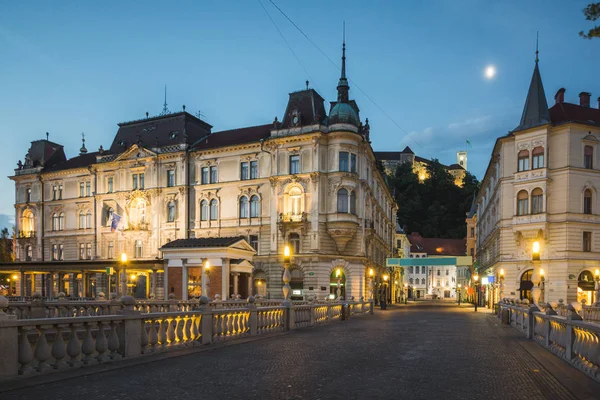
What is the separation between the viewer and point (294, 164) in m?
44.1

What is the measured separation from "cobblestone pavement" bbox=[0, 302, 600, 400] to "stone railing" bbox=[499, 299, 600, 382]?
18.2 inches

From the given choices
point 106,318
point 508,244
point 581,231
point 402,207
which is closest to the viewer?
point 106,318

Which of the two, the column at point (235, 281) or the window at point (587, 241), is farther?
the column at point (235, 281)

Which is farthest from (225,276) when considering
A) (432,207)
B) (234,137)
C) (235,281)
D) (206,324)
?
(432,207)

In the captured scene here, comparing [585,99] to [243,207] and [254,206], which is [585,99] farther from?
[243,207]

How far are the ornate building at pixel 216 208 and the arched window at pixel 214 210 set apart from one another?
10cm

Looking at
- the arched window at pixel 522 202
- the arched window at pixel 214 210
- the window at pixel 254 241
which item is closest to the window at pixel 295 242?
the window at pixel 254 241

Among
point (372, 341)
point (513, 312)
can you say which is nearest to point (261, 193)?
point (513, 312)

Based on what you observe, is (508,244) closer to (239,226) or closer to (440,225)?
(239,226)

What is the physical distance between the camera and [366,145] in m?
45.8

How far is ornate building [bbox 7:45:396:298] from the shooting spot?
42.3m

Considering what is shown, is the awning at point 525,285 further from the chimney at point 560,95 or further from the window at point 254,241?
the window at point 254,241

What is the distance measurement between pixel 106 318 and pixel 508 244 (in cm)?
3768

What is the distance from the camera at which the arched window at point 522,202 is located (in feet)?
130
